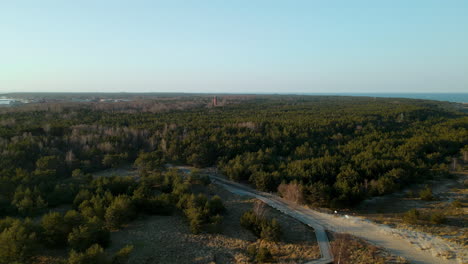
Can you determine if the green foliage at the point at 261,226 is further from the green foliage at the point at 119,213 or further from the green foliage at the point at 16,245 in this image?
the green foliage at the point at 16,245

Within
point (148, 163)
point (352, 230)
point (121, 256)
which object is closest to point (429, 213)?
point (352, 230)

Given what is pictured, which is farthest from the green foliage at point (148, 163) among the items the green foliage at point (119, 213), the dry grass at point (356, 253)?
the dry grass at point (356, 253)

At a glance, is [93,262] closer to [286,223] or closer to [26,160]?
[286,223]

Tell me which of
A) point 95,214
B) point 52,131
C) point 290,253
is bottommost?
point 290,253

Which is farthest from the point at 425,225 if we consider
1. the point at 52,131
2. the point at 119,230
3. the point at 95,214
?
the point at 52,131

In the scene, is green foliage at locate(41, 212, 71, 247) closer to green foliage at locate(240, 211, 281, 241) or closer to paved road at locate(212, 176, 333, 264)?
green foliage at locate(240, 211, 281, 241)

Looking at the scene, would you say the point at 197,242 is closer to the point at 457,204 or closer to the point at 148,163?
the point at 148,163
